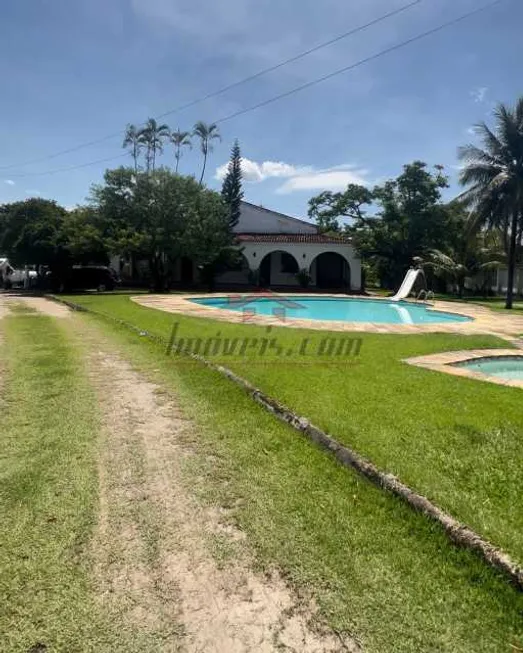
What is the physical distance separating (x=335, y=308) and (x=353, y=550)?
19.4 metres

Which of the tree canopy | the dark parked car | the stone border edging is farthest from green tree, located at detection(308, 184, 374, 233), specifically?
the stone border edging

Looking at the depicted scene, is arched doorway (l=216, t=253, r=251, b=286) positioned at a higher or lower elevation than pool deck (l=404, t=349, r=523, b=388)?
higher

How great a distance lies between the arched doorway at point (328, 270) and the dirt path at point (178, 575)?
104 feet

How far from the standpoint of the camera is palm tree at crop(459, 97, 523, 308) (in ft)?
68.5

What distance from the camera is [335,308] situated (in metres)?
21.7

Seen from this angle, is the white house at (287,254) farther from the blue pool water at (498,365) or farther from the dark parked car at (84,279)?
the blue pool water at (498,365)

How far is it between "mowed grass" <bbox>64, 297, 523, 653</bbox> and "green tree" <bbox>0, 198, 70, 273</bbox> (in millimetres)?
23023

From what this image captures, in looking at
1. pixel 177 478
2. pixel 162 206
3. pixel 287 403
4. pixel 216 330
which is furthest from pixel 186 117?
pixel 177 478

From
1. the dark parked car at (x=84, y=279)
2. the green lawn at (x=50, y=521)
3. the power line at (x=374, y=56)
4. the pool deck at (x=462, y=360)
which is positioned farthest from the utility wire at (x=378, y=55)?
the dark parked car at (x=84, y=279)

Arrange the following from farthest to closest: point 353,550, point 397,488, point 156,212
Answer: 1. point 156,212
2. point 397,488
3. point 353,550

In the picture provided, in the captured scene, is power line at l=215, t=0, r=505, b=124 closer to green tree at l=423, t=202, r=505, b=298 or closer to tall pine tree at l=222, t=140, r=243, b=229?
green tree at l=423, t=202, r=505, b=298

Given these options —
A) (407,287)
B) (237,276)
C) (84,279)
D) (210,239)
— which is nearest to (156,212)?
(210,239)

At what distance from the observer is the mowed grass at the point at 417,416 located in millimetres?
3184

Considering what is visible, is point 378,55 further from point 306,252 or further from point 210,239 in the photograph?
point 306,252
